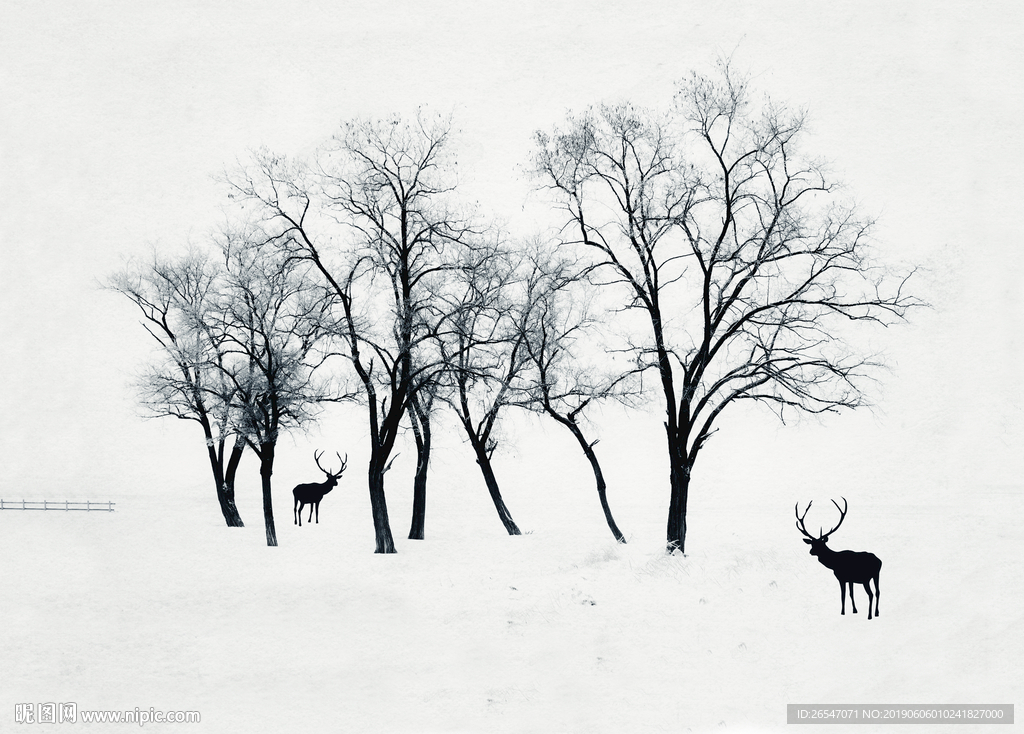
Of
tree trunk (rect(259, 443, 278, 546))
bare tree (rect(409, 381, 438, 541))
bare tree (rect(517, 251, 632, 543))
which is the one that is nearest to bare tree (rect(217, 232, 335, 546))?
tree trunk (rect(259, 443, 278, 546))

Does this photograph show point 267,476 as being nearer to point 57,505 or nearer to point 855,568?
point 855,568

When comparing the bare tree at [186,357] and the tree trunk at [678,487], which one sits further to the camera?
the bare tree at [186,357]

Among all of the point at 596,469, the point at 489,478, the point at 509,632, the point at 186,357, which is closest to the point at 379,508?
the point at 489,478

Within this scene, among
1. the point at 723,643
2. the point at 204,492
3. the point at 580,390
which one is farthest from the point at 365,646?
the point at 204,492

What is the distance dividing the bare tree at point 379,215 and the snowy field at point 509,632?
526cm

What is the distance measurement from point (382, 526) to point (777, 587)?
11.7m

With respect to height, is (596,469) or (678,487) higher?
(596,469)

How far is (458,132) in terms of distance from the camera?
23.6 metres

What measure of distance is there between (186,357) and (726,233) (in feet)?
65.6

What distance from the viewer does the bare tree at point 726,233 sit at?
2006 cm

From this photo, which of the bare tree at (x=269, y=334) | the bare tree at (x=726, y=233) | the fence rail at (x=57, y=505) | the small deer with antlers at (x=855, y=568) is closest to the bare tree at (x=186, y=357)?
the bare tree at (x=269, y=334)

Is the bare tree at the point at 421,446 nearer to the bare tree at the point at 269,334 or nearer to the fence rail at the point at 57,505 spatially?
the bare tree at the point at 269,334

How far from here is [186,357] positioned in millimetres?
31234

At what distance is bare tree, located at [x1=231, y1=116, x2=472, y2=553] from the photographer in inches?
918
